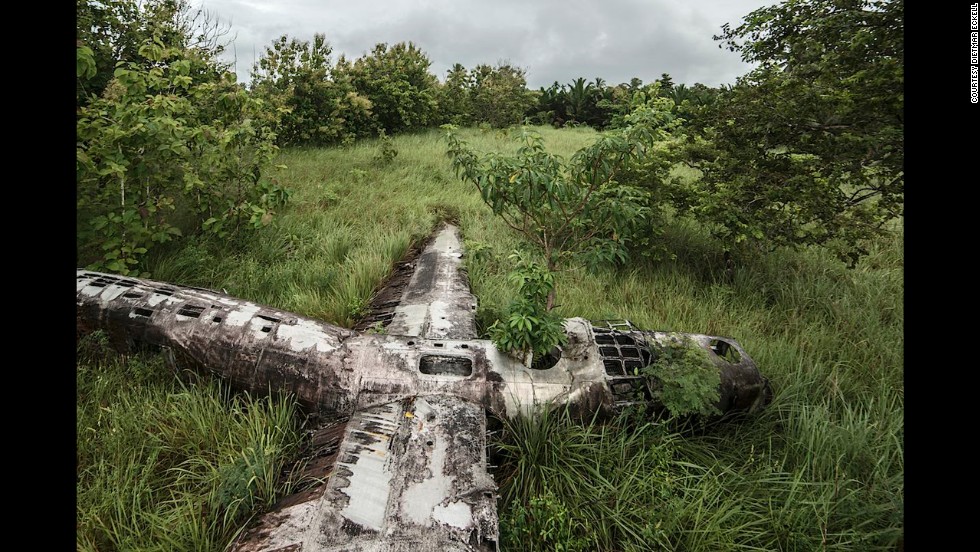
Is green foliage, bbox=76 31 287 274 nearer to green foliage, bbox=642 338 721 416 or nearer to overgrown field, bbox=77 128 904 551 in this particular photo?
overgrown field, bbox=77 128 904 551

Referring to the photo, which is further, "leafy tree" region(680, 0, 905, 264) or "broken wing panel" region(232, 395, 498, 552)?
"leafy tree" region(680, 0, 905, 264)

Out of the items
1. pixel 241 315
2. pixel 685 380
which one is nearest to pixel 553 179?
pixel 685 380

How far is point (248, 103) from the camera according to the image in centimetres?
449

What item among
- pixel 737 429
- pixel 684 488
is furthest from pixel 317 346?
pixel 737 429

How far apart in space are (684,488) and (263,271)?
395 cm

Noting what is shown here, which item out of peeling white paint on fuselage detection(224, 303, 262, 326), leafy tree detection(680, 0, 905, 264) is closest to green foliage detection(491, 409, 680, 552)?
peeling white paint on fuselage detection(224, 303, 262, 326)

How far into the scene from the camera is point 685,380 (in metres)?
2.25

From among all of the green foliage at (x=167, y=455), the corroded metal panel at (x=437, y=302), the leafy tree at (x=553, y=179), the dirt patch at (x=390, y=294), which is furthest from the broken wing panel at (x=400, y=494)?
the leafy tree at (x=553, y=179)

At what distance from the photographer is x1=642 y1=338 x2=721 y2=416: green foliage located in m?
2.22

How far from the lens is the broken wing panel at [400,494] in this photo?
59.6 inches

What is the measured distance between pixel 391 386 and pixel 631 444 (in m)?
1.35

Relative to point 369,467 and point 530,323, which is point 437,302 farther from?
point 369,467
